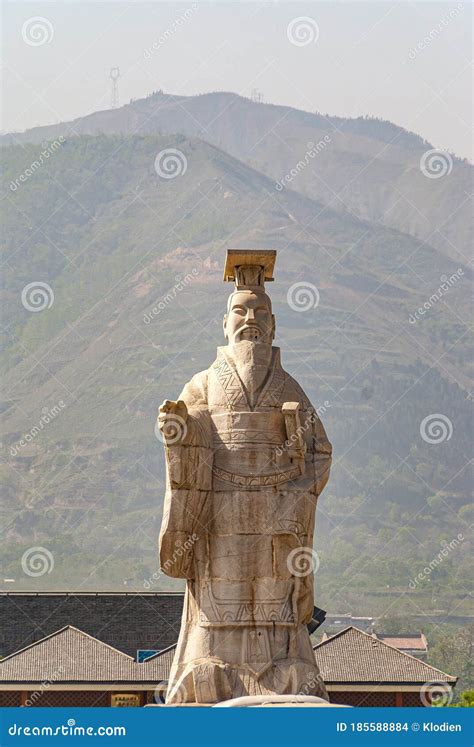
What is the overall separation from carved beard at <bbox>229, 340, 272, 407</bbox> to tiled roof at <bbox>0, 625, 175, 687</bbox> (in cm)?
1408

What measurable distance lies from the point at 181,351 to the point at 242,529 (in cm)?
10454

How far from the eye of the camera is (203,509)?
20281 millimetres

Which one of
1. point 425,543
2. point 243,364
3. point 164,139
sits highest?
point 164,139

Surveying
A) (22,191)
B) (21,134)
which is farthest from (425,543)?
(21,134)

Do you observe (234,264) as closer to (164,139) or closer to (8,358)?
(8,358)

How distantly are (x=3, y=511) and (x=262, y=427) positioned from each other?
303 ft

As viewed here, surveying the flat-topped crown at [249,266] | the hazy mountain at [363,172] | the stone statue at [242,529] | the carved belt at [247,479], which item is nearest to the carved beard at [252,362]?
the stone statue at [242,529]

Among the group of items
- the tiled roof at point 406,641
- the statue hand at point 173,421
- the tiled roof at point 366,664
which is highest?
the tiled roof at point 406,641

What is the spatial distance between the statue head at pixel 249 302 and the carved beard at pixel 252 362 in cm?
11

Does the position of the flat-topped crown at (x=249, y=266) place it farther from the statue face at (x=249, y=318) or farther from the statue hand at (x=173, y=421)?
the statue hand at (x=173, y=421)

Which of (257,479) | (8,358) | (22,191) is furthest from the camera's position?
(22,191)

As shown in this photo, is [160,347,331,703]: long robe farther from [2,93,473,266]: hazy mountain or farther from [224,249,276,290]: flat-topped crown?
[2,93,473,266]: hazy mountain

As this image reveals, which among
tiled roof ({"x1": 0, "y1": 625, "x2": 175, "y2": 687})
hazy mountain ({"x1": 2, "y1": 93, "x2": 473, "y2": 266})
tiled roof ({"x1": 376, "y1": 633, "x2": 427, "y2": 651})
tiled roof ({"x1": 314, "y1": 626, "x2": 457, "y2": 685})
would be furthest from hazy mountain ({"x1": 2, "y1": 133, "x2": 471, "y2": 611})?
tiled roof ({"x1": 314, "y1": 626, "x2": 457, "y2": 685})

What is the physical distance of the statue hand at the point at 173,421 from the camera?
19844 mm
